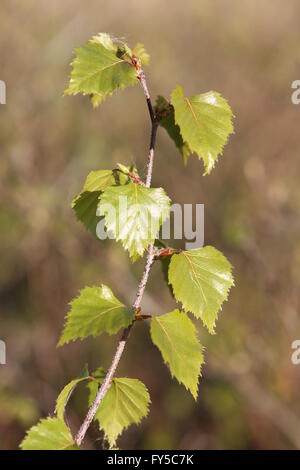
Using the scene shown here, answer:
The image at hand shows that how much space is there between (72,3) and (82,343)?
2553 mm

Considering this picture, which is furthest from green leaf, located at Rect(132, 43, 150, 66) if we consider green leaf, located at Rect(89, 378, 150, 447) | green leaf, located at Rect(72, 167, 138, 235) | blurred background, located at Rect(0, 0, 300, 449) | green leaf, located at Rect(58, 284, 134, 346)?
blurred background, located at Rect(0, 0, 300, 449)

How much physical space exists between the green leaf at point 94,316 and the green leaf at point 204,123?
26 cm

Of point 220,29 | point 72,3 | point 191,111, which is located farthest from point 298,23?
point 191,111

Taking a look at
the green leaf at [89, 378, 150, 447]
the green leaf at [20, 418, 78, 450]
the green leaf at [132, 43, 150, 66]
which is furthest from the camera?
the green leaf at [132, 43, 150, 66]

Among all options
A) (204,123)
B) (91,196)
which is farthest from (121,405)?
(204,123)

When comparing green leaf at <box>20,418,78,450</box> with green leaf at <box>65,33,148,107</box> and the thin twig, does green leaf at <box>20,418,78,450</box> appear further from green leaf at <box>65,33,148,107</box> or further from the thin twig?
green leaf at <box>65,33,148,107</box>

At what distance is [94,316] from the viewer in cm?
92

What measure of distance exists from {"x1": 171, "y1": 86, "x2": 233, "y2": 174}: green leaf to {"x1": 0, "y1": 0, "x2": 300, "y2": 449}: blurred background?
1865 millimetres

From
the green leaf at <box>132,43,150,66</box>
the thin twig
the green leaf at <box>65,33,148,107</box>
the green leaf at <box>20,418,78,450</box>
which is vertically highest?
the green leaf at <box>132,43,150,66</box>

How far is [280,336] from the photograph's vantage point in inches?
131

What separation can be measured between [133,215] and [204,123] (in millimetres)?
195

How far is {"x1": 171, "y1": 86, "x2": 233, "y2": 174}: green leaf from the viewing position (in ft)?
2.96

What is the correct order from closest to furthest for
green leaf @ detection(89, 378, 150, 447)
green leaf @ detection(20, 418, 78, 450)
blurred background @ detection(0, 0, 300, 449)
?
1. green leaf @ detection(20, 418, 78, 450)
2. green leaf @ detection(89, 378, 150, 447)
3. blurred background @ detection(0, 0, 300, 449)

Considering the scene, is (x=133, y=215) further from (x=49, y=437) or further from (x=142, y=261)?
(x=142, y=261)
